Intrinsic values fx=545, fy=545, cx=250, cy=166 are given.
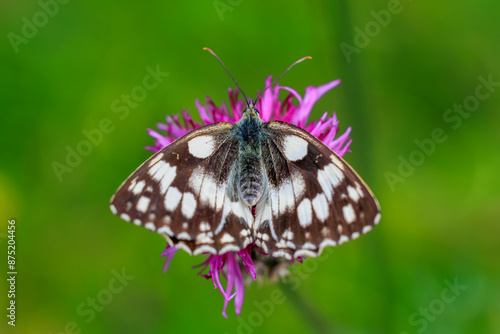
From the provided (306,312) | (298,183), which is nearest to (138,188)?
(298,183)

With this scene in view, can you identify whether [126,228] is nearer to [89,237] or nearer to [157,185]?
[89,237]

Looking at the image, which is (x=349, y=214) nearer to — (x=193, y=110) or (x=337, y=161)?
(x=337, y=161)

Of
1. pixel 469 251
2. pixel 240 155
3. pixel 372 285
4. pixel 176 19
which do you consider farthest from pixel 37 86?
pixel 469 251

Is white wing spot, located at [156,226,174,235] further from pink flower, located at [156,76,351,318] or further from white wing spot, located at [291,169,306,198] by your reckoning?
white wing spot, located at [291,169,306,198]

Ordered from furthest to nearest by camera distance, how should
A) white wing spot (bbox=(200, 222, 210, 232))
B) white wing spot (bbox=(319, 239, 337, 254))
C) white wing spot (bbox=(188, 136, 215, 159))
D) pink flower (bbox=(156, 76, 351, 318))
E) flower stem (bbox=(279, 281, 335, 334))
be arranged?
flower stem (bbox=(279, 281, 335, 334)) → pink flower (bbox=(156, 76, 351, 318)) → white wing spot (bbox=(188, 136, 215, 159)) → white wing spot (bbox=(200, 222, 210, 232)) → white wing spot (bbox=(319, 239, 337, 254))

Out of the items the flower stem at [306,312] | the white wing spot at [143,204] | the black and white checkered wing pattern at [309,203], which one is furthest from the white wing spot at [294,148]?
the flower stem at [306,312]

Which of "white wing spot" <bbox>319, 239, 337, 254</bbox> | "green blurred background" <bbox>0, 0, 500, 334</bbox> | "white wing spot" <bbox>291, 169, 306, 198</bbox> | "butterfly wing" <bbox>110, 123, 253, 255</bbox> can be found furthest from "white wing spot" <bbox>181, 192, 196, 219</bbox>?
"green blurred background" <bbox>0, 0, 500, 334</bbox>
